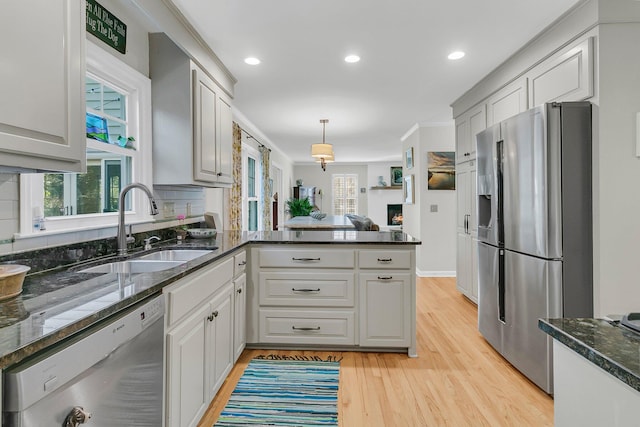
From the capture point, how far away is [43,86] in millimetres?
1143

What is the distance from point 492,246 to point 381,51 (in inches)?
71.9

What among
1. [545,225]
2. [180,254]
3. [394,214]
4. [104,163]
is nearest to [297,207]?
[394,214]

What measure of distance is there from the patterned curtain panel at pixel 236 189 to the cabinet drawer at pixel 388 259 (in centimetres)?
238

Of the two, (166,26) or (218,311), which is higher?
(166,26)

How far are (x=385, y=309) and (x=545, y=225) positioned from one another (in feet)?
4.03

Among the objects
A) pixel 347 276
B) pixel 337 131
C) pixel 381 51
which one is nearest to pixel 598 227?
pixel 347 276

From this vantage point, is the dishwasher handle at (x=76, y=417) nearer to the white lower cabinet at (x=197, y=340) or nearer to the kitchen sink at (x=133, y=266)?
the white lower cabinet at (x=197, y=340)

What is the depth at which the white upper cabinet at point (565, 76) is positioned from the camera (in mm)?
2201

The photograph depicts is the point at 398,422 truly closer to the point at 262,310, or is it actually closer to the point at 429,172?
the point at 262,310

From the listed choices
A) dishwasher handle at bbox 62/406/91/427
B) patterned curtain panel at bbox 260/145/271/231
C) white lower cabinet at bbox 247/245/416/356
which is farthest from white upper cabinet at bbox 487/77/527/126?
patterned curtain panel at bbox 260/145/271/231

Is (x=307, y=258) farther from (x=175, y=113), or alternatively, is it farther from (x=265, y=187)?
(x=265, y=187)

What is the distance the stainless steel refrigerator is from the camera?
2.08 meters

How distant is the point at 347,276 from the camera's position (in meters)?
2.69

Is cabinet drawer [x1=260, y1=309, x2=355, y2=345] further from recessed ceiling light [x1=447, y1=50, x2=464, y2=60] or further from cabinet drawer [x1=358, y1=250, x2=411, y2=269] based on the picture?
recessed ceiling light [x1=447, y1=50, x2=464, y2=60]
